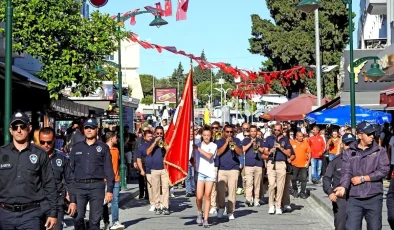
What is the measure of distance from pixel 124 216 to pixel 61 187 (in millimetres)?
7145

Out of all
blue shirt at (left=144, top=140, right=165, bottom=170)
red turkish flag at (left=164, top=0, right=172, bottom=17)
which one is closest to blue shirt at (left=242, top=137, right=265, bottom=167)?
blue shirt at (left=144, top=140, right=165, bottom=170)

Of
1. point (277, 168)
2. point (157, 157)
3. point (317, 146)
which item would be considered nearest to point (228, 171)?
point (277, 168)

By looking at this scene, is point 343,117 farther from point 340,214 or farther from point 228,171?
point 340,214

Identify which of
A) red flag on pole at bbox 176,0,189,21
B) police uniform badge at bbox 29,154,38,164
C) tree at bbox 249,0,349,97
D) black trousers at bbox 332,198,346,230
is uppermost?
tree at bbox 249,0,349,97

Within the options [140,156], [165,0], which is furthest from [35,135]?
[165,0]

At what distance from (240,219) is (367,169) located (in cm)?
692

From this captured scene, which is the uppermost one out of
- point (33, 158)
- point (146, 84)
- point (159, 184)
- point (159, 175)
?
point (146, 84)

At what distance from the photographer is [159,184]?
17.9 m

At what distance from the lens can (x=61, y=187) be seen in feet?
33.7

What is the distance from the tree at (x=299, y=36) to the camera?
50531mm

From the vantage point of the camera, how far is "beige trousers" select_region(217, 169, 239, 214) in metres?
16.3

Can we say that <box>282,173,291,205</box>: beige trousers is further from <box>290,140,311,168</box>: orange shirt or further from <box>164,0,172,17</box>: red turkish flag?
<box>164,0,172,17</box>: red turkish flag

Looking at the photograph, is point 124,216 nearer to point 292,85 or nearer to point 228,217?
point 228,217

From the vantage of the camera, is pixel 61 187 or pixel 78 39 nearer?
pixel 61 187
